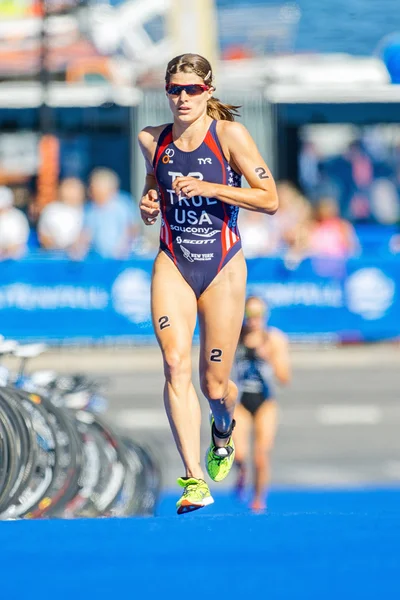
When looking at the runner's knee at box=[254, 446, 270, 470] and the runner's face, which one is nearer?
the runner's face

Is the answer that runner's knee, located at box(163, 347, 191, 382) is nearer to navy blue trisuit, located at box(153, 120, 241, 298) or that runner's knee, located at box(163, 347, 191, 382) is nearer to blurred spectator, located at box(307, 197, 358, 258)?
navy blue trisuit, located at box(153, 120, 241, 298)

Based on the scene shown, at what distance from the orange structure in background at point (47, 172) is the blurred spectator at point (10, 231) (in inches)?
169

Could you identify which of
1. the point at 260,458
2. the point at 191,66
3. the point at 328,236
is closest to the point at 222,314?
the point at 191,66

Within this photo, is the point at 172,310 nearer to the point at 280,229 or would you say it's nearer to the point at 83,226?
the point at 83,226

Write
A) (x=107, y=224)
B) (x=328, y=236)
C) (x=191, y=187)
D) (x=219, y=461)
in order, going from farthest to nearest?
(x=328, y=236) < (x=107, y=224) < (x=219, y=461) < (x=191, y=187)

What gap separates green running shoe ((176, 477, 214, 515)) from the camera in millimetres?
6168

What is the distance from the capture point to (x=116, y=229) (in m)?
17.0

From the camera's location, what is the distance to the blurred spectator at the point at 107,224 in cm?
1670

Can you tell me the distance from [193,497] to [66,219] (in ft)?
35.8

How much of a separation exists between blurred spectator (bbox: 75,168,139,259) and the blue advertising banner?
19cm

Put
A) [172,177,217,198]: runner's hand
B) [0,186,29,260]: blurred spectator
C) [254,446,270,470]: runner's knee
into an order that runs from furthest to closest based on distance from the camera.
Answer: [0,186,29,260]: blurred spectator
[254,446,270,470]: runner's knee
[172,177,217,198]: runner's hand

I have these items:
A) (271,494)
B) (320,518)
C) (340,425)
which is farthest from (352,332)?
(320,518)

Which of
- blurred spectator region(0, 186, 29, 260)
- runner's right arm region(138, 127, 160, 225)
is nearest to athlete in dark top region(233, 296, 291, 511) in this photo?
runner's right arm region(138, 127, 160, 225)

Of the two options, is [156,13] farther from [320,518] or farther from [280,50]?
[320,518]
